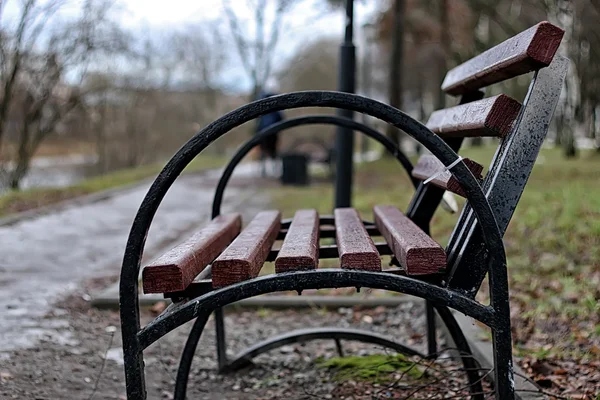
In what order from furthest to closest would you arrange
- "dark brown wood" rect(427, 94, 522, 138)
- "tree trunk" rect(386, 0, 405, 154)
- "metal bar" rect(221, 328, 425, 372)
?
"tree trunk" rect(386, 0, 405, 154) → "metal bar" rect(221, 328, 425, 372) → "dark brown wood" rect(427, 94, 522, 138)

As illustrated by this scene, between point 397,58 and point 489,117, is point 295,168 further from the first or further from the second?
point 489,117

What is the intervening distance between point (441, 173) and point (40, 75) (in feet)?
36.7

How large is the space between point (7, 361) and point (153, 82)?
15544mm

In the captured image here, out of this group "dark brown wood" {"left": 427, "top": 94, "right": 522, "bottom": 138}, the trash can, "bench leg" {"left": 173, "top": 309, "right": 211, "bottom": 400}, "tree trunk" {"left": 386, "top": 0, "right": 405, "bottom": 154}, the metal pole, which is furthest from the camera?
"tree trunk" {"left": 386, "top": 0, "right": 405, "bottom": 154}

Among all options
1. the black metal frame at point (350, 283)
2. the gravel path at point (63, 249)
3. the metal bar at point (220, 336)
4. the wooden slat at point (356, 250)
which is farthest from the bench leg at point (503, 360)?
the gravel path at point (63, 249)

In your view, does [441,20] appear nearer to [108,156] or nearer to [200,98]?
[200,98]

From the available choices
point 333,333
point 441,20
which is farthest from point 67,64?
point 441,20

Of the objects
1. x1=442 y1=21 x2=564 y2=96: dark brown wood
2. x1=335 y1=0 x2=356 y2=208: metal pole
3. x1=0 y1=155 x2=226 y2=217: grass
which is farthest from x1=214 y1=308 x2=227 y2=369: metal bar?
x1=0 y1=155 x2=226 y2=217: grass

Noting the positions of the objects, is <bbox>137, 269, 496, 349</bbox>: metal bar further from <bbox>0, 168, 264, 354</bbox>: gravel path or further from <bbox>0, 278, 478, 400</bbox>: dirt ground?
<bbox>0, 168, 264, 354</bbox>: gravel path

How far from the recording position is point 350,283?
1896 mm

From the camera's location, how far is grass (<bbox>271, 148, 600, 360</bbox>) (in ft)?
11.3

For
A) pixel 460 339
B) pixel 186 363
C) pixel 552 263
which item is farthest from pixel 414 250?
pixel 552 263

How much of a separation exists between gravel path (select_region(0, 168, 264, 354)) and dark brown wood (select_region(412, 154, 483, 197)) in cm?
194

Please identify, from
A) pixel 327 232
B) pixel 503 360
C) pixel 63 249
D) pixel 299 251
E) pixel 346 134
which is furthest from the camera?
pixel 63 249
